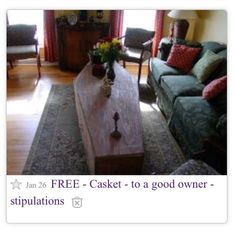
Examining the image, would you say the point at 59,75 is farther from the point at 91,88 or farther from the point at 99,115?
the point at 99,115

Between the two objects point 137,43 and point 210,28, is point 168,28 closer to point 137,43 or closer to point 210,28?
point 137,43

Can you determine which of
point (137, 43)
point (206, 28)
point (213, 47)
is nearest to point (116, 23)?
point (137, 43)

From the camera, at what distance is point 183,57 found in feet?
9.67

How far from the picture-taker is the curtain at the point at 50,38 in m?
3.80

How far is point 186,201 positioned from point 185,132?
37.6 inches

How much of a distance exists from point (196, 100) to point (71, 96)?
1.50 m

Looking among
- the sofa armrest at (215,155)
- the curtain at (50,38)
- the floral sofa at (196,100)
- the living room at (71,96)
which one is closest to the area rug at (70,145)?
the living room at (71,96)

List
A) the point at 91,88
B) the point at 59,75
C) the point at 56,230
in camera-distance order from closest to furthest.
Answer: the point at 56,230
the point at 91,88
the point at 59,75

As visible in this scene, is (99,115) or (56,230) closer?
(56,230)

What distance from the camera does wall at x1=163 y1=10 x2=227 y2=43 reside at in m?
2.85
